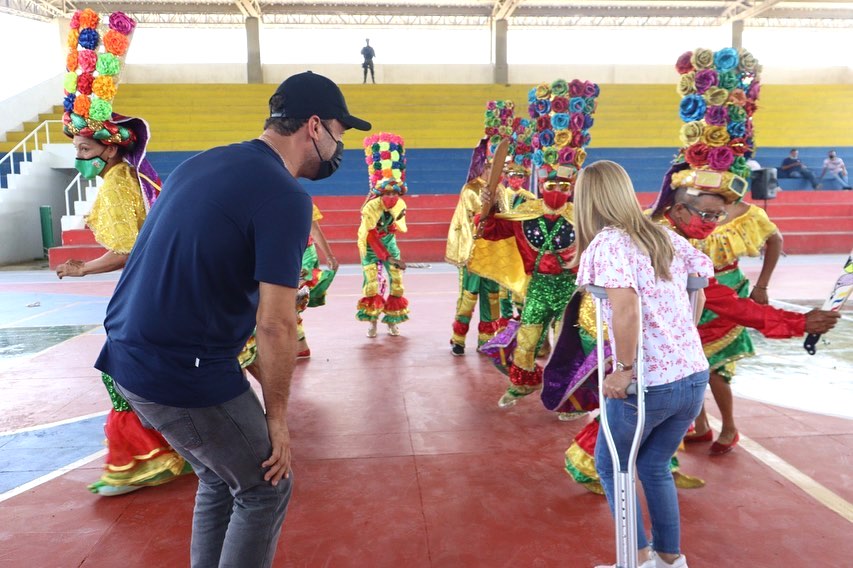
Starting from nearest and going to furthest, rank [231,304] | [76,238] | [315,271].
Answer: [231,304] → [315,271] → [76,238]

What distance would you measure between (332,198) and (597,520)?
46.1ft

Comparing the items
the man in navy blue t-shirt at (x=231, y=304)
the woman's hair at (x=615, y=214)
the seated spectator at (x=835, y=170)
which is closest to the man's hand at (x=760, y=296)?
the woman's hair at (x=615, y=214)

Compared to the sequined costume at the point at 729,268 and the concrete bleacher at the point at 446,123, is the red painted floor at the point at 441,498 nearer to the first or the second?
the sequined costume at the point at 729,268

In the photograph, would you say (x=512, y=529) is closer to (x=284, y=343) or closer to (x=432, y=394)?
(x=284, y=343)

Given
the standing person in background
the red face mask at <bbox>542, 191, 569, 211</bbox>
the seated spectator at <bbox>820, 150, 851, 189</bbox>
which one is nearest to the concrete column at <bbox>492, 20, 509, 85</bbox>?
the standing person in background

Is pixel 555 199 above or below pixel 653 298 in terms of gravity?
above

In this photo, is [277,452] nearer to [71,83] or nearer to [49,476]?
[49,476]

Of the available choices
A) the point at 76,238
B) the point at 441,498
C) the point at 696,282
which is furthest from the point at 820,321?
the point at 76,238

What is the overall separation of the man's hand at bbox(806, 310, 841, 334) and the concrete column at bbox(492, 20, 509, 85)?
79.1ft

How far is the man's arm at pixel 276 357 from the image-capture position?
1743 mm

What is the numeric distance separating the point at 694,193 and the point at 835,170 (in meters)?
18.1

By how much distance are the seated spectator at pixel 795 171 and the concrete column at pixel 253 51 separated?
18.2m

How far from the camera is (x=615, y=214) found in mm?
2355

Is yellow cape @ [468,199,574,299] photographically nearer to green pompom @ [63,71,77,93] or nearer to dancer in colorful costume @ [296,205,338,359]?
dancer in colorful costume @ [296,205,338,359]
